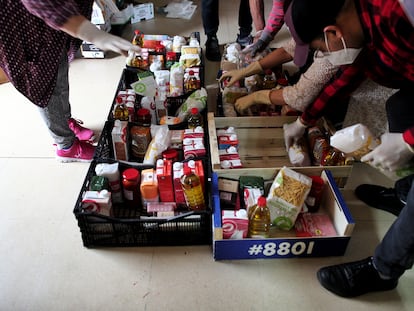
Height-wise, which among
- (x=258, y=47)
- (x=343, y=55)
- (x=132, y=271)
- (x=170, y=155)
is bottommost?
(x=132, y=271)

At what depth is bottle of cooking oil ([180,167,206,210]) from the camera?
1.23m

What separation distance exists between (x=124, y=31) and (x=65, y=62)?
4.88ft

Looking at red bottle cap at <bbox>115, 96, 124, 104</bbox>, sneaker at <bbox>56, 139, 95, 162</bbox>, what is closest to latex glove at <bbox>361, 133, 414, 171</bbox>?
red bottle cap at <bbox>115, 96, 124, 104</bbox>

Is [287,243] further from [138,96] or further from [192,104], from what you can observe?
[138,96]

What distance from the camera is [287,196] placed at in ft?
4.09

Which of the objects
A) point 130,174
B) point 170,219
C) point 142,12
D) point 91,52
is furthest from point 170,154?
point 142,12

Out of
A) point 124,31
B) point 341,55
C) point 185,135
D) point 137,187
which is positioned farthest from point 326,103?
point 124,31

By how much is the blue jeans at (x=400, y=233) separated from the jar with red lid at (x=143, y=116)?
96cm

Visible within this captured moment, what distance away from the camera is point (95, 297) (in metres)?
1.16

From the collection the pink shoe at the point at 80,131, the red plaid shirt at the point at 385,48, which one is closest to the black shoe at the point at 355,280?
the red plaid shirt at the point at 385,48

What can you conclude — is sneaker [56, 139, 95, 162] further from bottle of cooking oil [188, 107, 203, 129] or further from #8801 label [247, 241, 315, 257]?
#8801 label [247, 241, 315, 257]

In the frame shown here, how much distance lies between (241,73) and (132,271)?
41.5 inches

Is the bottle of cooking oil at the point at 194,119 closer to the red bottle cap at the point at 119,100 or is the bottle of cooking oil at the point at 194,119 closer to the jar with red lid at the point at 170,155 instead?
the jar with red lid at the point at 170,155

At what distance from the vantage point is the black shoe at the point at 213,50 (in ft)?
7.95
